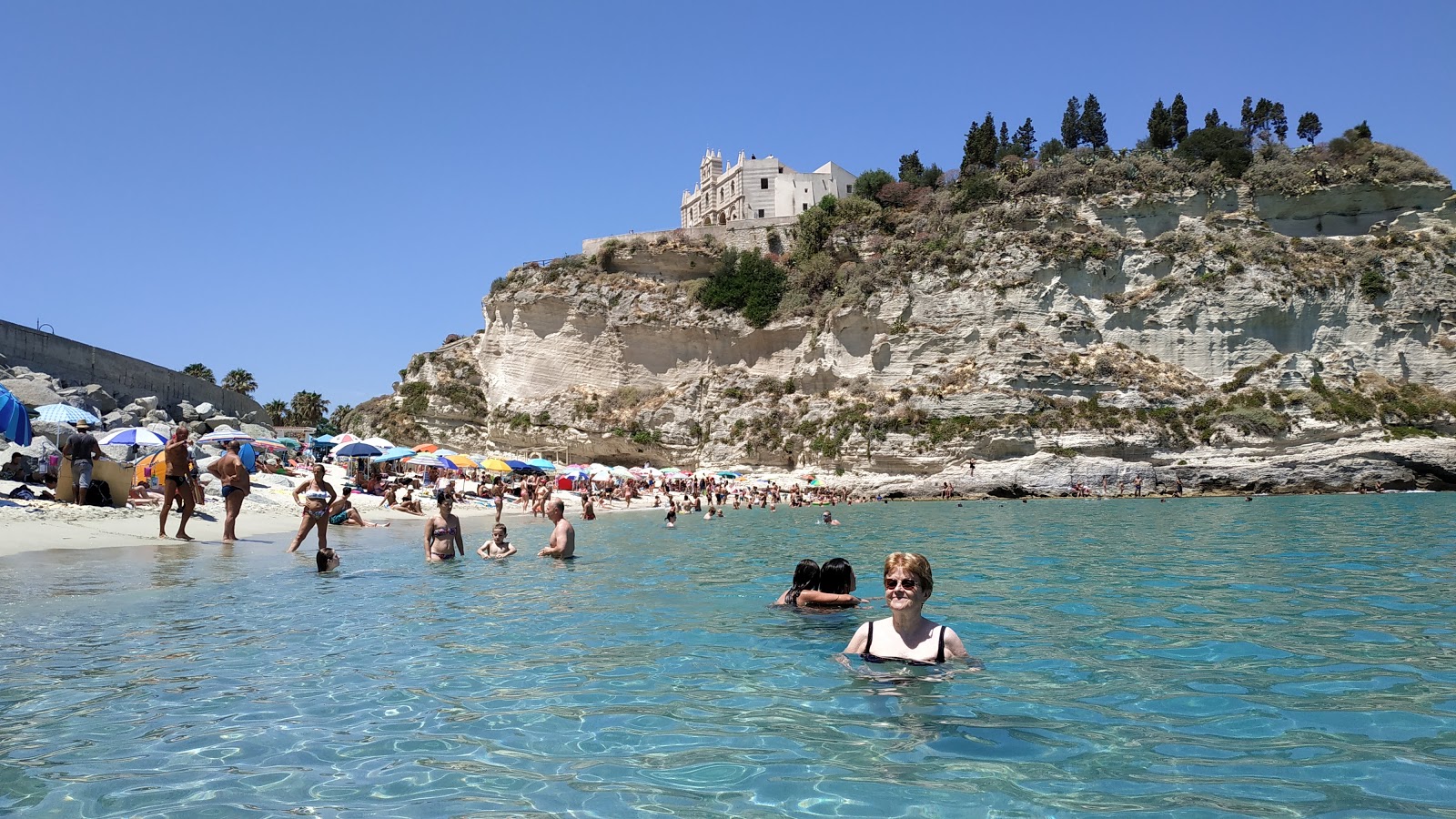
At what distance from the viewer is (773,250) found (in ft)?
188

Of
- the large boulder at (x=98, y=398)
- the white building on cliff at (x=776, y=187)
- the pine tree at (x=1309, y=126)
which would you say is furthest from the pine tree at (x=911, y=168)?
the large boulder at (x=98, y=398)

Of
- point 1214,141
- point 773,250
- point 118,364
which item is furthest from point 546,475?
point 1214,141

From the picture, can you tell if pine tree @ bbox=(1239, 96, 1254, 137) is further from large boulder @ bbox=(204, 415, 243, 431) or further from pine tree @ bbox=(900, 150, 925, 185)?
large boulder @ bbox=(204, 415, 243, 431)

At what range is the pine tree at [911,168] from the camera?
63.1m

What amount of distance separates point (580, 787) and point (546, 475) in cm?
3923

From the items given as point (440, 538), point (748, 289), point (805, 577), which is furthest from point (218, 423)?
point (805, 577)

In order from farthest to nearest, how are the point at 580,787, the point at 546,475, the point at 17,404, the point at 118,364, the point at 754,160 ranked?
the point at 754,160
the point at 546,475
the point at 118,364
the point at 17,404
the point at 580,787

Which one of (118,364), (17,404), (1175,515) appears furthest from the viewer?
(118,364)

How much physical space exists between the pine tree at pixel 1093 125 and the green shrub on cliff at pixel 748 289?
27.0 m

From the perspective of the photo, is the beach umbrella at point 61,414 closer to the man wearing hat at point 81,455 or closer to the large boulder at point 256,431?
the man wearing hat at point 81,455

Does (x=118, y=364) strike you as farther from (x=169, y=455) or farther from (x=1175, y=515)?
(x=1175, y=515)

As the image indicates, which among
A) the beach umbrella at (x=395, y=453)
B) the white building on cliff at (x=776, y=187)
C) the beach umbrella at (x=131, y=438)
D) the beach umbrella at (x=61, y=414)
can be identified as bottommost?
the beach umbrella at (x=395, y=453)

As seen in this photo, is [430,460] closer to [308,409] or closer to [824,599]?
[824,599]

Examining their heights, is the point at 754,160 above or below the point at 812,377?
above
